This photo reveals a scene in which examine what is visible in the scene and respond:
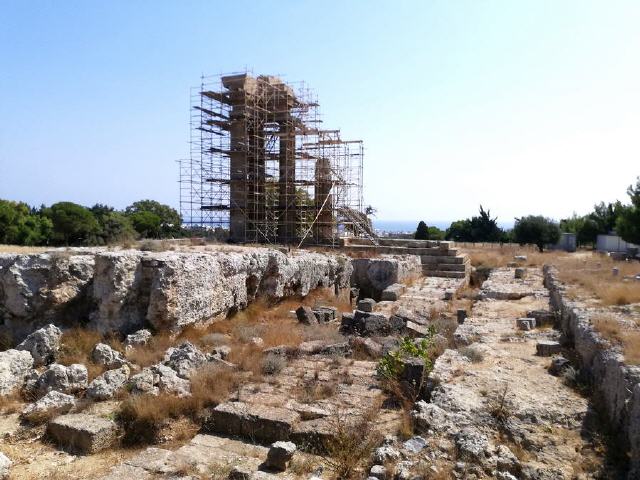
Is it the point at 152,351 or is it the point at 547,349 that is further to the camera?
the point at 152,351

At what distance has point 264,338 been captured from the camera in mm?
8719

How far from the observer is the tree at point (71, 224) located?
30281 mm

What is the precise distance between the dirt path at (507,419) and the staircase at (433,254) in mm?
13576

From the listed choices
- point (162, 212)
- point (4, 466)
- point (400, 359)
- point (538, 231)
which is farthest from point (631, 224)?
point (162, 212)

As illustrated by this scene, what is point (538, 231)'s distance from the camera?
1447 inches

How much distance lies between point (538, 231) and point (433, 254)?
732 inches

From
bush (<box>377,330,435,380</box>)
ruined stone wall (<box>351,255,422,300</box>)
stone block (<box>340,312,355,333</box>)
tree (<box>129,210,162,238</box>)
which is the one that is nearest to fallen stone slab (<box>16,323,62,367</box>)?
bush (<box>377,330,435,380</box>)

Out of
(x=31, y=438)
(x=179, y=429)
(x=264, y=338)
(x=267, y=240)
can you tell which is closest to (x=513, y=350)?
(x=264, y=338)

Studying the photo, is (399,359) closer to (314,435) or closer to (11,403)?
(314,435)

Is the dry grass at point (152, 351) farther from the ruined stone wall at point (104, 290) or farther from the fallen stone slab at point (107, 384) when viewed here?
the fallen stone slab at point (107, 384)

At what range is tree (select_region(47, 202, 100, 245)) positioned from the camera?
30.3 meters

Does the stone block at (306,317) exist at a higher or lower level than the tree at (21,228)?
lower

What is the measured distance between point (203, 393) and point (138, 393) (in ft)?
2.50

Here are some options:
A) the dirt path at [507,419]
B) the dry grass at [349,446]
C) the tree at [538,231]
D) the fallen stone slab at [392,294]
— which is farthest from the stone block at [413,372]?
the tree at [538,231]
